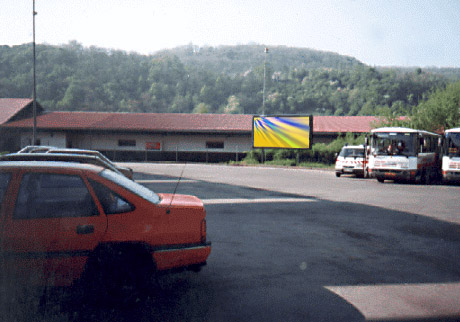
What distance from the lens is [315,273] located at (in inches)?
241

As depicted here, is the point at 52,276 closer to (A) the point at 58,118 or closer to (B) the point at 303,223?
(B) the point at 303,223

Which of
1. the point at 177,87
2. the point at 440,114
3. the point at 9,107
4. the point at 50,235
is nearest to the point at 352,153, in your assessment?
the point at 440,114

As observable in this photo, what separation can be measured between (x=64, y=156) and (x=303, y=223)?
17.9ft

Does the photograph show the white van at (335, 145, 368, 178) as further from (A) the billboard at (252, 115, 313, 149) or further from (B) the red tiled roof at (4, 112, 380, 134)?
(B) the red tiled roof at (4, 112, 380, 134)

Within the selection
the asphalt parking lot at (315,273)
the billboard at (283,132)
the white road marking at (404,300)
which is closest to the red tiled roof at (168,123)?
the billboard at (283,132)

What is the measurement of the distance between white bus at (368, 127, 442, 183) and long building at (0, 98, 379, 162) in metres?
19.9

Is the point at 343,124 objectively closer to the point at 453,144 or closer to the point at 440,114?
the point at 440,114

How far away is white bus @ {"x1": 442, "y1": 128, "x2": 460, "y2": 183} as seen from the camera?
824 inches

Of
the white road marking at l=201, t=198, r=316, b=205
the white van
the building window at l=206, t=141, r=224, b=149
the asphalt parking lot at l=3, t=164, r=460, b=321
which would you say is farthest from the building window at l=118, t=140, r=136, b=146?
the asphalt parking lot at l=3, t=164, r=460, b=321

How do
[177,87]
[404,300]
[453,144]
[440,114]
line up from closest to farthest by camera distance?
1. [404,300]
2. [453,144]
3. [440,114]
4. [177,87]

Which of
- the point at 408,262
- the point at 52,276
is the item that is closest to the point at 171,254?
the point at 52,276

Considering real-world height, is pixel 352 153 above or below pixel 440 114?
below

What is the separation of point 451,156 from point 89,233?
20676mm

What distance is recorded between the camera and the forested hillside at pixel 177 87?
2975 inches
